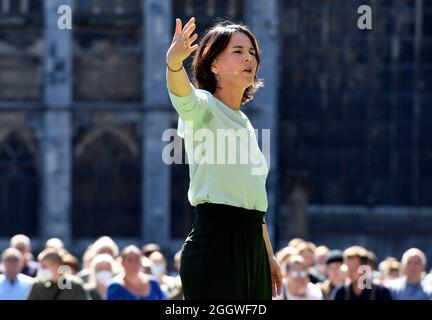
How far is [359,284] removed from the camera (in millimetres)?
10898

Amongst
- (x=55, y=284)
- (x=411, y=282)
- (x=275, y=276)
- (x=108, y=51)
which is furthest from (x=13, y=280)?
(x=108, y=51)

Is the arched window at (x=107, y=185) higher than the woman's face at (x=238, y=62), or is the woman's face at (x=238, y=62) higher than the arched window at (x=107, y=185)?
the woman's face at (x=238, y=62)

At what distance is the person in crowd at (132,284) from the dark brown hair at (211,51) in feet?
18.0

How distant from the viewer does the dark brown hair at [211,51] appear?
4738 millimetres

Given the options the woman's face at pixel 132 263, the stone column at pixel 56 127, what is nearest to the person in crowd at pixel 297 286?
the woman's face at pixel 132 263

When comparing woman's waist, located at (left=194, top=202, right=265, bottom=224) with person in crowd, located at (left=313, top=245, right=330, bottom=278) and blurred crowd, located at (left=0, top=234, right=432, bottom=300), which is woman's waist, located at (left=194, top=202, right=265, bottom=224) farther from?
person in crowd, located at (left=313, top=245, right=330, bottom=278)

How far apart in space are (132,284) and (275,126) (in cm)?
1805

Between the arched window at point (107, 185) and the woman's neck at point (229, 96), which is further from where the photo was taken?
the arched window at point (107, 185)

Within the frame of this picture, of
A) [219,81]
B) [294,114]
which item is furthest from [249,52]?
[294,114]

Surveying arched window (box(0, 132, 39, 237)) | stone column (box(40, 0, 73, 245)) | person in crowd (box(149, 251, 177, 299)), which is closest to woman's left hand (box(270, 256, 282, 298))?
person in crowd (box(149, 251, 177, 299))

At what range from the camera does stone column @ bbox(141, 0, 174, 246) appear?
28281 mm

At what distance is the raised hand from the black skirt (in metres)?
0.48

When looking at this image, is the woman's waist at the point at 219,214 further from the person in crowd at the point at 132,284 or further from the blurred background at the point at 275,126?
the blurred background at the point at 275,126

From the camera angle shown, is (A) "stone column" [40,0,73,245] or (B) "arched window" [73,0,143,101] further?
(B) "arched window" [73,0,143,101]
